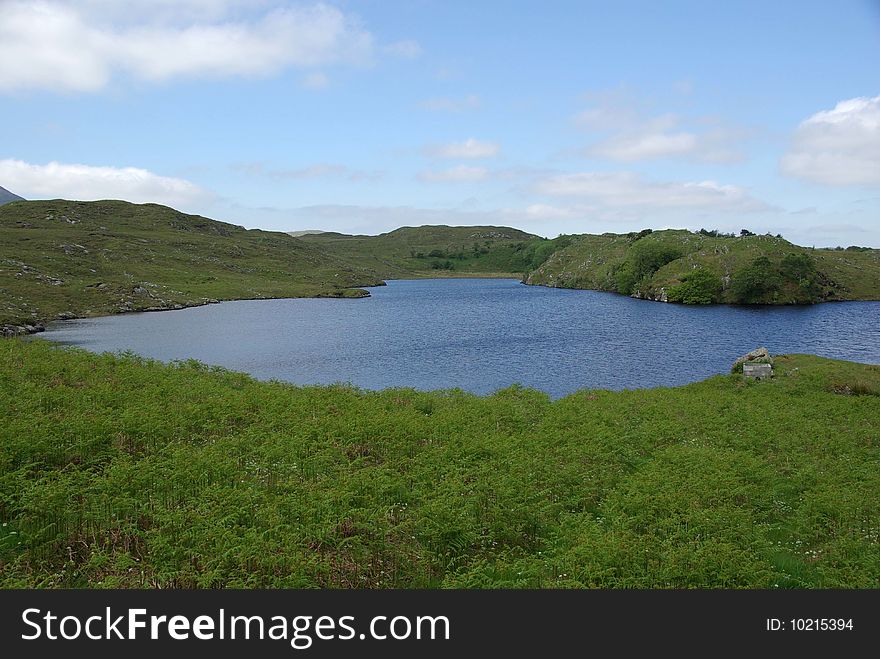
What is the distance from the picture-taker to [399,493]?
16.1 meters

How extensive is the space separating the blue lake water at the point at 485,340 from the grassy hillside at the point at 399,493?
24016mm

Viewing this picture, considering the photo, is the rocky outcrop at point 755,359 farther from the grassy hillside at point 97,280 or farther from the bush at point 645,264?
the bush at point 645,264

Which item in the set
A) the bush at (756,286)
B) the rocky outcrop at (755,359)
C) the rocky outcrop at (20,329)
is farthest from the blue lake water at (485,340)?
the bush at (756,286)

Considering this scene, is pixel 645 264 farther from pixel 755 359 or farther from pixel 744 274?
pixel 755 359

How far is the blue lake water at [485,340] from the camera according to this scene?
5472 centimetres

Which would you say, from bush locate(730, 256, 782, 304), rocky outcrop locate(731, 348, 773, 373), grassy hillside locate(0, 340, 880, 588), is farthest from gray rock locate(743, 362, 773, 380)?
bush locate(730, 256, 782, 304)

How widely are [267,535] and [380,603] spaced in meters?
4.25

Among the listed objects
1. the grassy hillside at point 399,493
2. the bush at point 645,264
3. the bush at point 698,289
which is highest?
the bush at point 645,264

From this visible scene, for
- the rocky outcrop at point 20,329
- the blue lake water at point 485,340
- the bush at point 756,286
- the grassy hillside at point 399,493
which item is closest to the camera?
the grassy hillside at point 399,493

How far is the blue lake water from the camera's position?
180 ft

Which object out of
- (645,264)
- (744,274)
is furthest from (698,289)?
(645,264)

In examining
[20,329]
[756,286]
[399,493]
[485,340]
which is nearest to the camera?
[399,493]

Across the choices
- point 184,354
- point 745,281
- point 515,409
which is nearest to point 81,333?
point 184,354

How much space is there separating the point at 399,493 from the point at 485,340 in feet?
204
